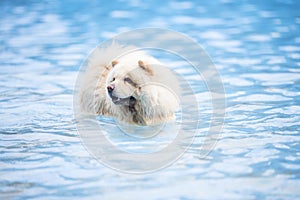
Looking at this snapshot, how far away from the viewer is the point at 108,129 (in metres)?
5.61

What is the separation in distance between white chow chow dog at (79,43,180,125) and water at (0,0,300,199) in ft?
1.27

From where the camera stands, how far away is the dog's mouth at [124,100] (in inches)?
219

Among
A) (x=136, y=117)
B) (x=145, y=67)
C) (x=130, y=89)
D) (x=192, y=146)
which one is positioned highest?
(x=145, y=67)

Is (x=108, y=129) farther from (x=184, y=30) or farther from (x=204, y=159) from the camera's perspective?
(x=184, y=30)

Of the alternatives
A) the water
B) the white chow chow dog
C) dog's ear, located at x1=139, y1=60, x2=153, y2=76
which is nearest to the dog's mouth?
the white chow chow dog

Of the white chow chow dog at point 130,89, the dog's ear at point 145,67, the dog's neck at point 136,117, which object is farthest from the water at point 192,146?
the dog's ear at point 145,67

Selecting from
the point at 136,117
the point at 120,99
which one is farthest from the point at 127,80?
the point at 136,117

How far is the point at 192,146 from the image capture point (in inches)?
198

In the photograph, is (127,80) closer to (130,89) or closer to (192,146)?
(130,89)

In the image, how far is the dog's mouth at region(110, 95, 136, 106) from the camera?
18.3ft

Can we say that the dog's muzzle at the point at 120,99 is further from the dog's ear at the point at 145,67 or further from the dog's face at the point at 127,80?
the dog's ear at the point at 145,67

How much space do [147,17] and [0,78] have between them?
4.45 m

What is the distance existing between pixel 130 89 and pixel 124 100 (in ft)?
0.52

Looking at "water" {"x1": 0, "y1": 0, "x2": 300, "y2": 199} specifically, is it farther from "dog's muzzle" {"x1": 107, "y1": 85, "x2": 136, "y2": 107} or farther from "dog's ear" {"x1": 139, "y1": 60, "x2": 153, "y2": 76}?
"dog's ear" {"x1": 139, "y1": 60, "x2": 153, "y2": 76}
